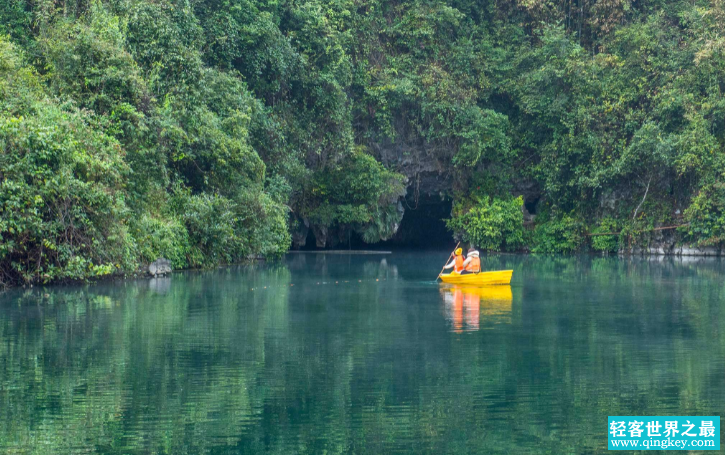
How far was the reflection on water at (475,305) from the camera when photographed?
15867mm

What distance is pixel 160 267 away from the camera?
84.4ft

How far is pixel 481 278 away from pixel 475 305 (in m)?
4.81

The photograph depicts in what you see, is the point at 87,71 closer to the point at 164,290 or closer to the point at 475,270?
the point at 164,290

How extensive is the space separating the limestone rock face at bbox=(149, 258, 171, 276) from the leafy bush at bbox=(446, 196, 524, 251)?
62.0ft

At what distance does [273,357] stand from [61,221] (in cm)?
1028

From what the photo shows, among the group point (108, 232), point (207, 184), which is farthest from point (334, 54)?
point (108, 232)

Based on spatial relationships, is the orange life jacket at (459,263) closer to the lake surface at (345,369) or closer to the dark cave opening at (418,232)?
the lake surface at (345,369)

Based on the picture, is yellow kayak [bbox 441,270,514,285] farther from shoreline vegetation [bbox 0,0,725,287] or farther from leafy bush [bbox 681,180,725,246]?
leafy bush [bbox 681,180,725,246]

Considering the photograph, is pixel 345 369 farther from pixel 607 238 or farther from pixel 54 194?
pixel 607 238

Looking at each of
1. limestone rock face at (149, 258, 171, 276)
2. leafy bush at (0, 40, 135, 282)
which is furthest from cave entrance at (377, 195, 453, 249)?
leafy bush at (0, 40, 135, 282)

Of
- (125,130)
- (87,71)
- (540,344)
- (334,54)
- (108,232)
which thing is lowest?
(540,344)

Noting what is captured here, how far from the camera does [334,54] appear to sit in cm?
3731

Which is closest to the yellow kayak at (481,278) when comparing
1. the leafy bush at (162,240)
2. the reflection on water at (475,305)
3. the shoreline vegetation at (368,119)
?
the reflection on water at (475,305)

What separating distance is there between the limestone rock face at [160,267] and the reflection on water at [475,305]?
8.28m
